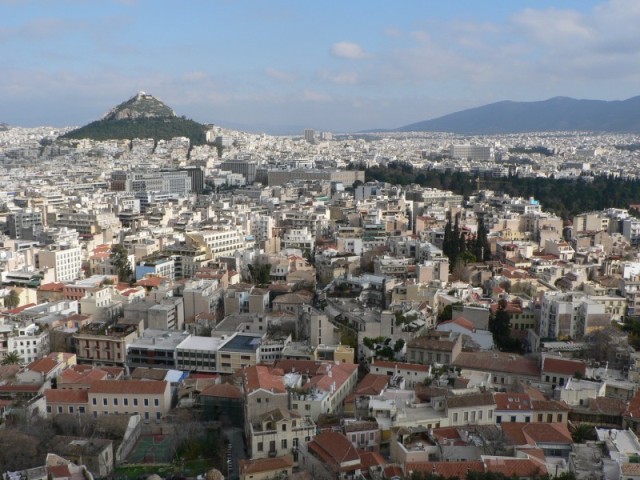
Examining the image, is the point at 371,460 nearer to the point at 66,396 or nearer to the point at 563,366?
the point at 563,366

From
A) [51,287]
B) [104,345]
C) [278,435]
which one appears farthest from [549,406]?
[51,287]

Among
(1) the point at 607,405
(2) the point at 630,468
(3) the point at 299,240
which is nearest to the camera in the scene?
(2) the point at 630,468

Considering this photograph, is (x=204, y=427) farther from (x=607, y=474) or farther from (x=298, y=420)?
(x=607, y=474)

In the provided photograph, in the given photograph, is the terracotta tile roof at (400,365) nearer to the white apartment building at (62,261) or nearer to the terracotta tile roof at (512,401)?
the terracotta tile roof at (512,401)

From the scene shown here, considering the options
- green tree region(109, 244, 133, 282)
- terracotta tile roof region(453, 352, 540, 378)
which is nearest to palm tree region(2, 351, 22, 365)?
green tree region(109, 244, 133, 282)

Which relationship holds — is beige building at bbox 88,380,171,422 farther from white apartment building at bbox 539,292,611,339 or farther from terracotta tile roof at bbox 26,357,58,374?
white apartment building at bbox 539,292,611,339

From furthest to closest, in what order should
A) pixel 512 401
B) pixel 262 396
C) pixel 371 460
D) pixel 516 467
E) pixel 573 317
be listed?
pixel 573 317
pixel 512 401
pixel 262 396
pixel 371 460
pixel 516 467

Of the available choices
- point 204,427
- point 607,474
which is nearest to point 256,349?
point 204,427
